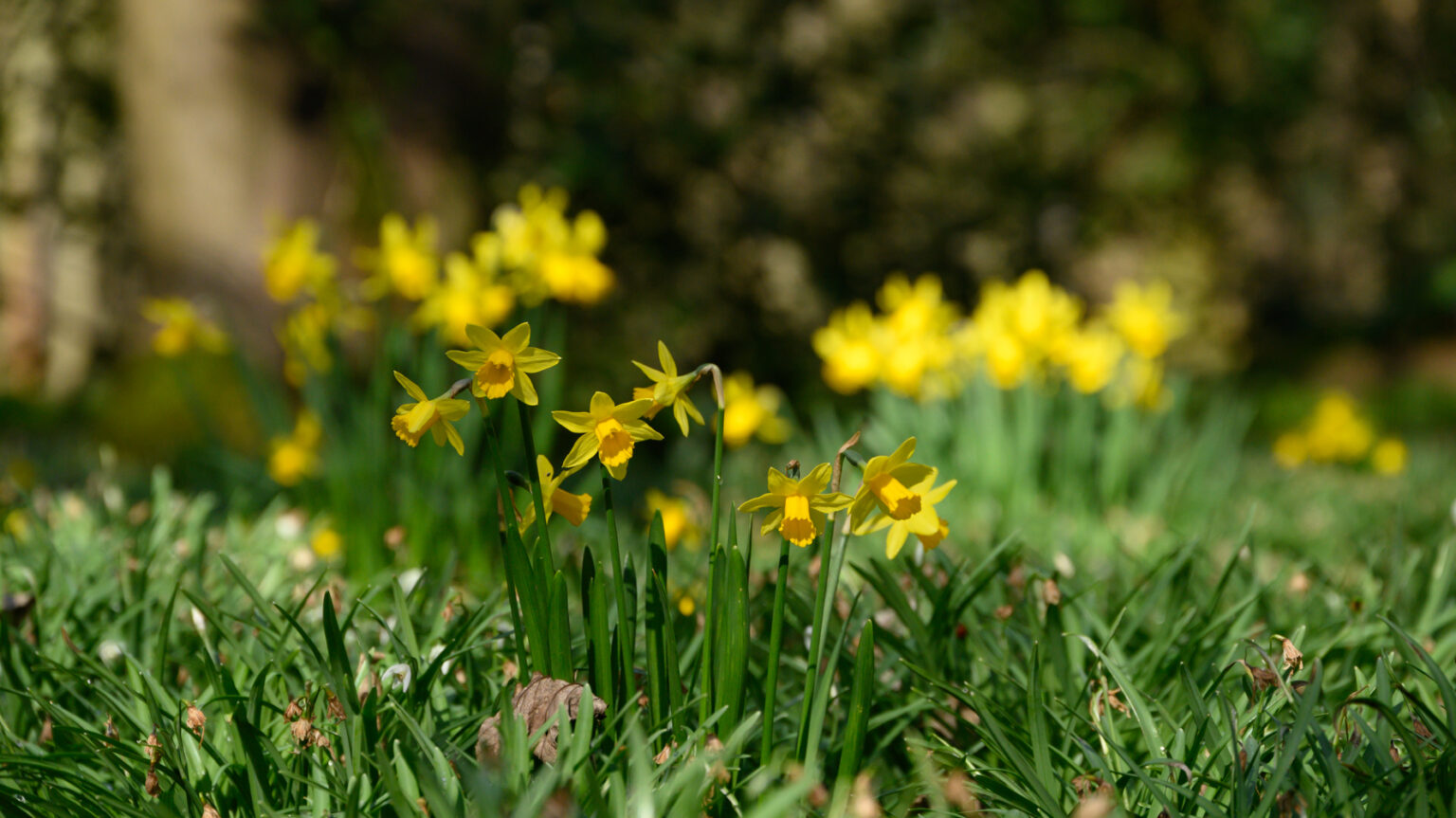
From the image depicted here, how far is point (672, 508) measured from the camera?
2207 mm

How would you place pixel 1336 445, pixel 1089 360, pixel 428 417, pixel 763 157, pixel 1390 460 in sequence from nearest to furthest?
pixel 428 417 → pixel 1089 360 → pixel 1390 460 → pixel 1336 445 → pixel 763 157

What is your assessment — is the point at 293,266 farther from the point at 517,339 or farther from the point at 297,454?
A: the point at 517,339

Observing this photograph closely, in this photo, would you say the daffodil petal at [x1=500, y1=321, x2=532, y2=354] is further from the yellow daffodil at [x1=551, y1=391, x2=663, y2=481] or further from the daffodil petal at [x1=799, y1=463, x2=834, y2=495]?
the daffodil petal at [x1=799, y1=463, x2=834, y2=495]

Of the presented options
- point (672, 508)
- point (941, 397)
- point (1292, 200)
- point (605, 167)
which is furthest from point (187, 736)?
point (1292, 200)

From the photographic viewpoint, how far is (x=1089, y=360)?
9.31 ft

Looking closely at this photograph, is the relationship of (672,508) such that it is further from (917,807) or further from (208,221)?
(208,221)

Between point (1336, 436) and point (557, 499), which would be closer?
point (557, 499)

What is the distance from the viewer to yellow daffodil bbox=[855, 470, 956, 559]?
3.31 ft

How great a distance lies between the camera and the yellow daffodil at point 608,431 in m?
0.98

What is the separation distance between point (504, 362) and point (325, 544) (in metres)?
1.28

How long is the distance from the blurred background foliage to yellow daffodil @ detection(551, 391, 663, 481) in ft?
8.12

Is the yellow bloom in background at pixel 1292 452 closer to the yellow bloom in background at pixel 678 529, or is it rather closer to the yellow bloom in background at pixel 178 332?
the yellow bloom in background at pixel 678 529

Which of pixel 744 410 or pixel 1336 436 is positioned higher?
pixel 744 410

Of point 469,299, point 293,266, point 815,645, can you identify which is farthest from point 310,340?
point 815,645
